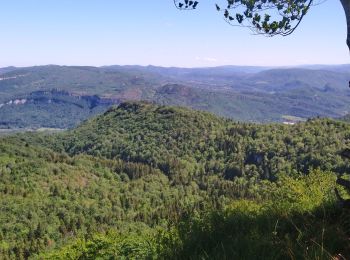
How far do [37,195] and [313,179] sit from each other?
176 m

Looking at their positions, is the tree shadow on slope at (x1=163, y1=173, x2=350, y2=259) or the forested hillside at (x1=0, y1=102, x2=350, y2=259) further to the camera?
the forested hillside at (x1=0, y1=102, x2=350, y2=259)

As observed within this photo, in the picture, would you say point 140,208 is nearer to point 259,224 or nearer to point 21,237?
point 21,237

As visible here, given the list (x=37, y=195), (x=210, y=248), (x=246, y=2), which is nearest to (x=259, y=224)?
(x=210, y=248)

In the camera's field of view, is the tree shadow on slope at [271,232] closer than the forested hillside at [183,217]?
Yes

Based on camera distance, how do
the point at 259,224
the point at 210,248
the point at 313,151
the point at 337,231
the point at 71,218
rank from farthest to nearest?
the point at 313,151, the point at 71,218, the point at 259,224, the point at 210,248, the point at 337,231

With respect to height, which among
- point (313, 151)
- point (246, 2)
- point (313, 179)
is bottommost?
point (313, 151)

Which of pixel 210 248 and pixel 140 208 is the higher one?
pixel 210 248

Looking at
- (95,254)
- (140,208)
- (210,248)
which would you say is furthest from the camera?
(140,208)

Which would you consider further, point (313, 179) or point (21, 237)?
point (21, 237)

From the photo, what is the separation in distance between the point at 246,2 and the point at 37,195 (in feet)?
580

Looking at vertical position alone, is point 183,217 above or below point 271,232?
below

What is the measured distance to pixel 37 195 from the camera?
17675 cm

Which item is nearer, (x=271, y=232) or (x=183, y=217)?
(x=271, y=232)

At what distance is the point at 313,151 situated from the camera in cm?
18612
